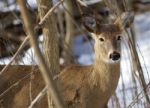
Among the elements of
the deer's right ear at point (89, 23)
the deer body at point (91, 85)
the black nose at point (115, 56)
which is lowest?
the deer body at point (91, 85)

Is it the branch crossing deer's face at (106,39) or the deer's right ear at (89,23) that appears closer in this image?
the branch crossing deer's face at (106,39)

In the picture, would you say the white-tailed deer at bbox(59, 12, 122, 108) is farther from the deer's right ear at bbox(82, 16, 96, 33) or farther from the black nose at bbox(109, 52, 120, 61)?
the deer's right ear at bbox(82, 16, 96, 33)

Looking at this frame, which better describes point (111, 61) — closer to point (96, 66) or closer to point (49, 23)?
point (96, 66)

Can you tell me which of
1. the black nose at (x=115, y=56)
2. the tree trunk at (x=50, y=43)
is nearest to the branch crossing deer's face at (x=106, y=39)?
the black nose at (x=115, y=56)

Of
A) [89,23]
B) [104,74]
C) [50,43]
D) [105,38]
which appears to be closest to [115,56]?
[104,74]

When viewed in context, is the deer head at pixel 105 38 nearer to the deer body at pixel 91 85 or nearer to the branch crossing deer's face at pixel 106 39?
the branch crossing deer's face at pixel 106 39

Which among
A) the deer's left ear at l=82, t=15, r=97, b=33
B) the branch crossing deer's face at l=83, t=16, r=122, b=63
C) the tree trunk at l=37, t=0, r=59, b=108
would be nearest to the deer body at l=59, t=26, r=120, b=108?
the branch crossing deer's face at l=83, t=16, r=122, b=63

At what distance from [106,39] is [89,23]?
33 cm

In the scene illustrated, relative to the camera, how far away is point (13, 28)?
41.8ft

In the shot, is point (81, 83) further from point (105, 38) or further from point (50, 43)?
point (50, 43)

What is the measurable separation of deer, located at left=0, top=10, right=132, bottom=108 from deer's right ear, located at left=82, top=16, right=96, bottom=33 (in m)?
0.20

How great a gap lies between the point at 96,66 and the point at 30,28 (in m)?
3.51

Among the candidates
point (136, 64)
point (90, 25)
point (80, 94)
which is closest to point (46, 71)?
point (136, 64)

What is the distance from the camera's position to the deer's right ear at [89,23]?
6.00 metres
